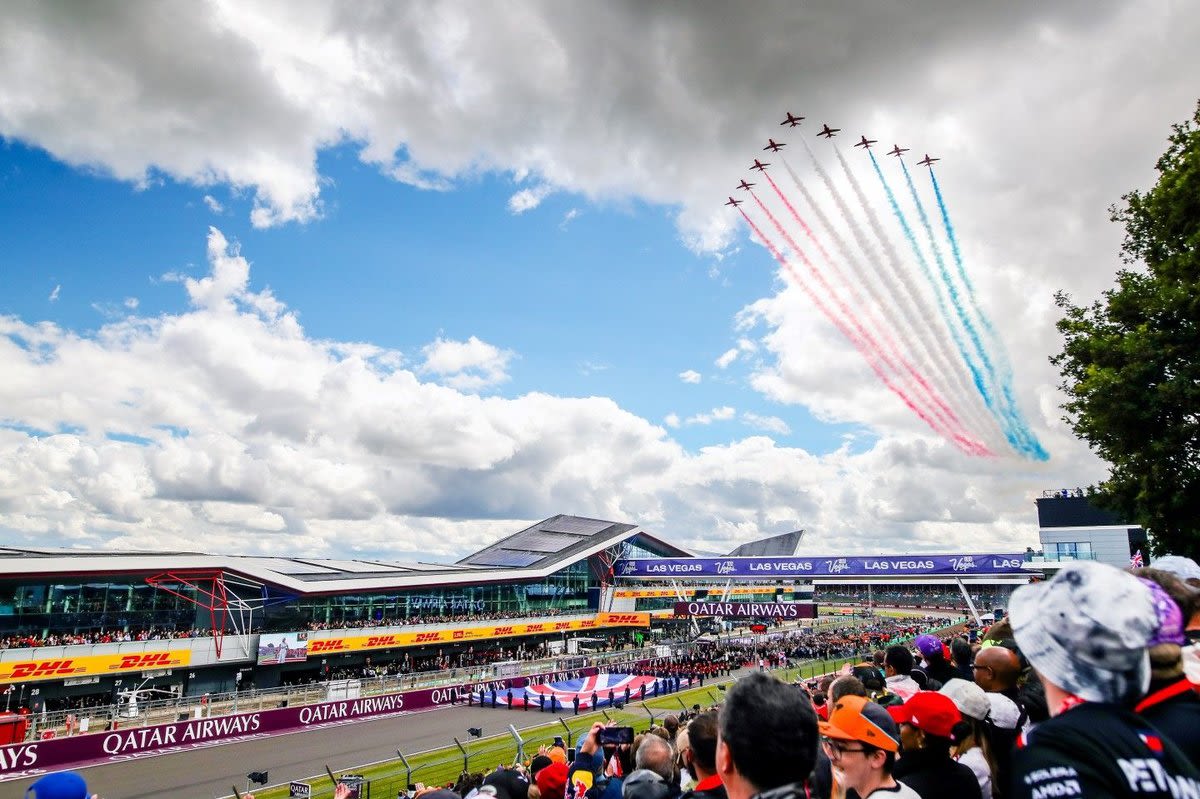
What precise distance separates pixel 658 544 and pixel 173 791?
57215 millimetres

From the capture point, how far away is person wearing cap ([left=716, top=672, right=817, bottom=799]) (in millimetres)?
2555

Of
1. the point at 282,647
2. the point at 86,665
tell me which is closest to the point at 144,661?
the point at 86,665

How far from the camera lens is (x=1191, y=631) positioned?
4.87 meters

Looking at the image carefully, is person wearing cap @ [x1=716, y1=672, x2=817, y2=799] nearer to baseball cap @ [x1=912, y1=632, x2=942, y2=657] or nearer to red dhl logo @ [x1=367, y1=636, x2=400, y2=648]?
baseball cap @ [x1=912, y1=632, x2=942, y2=657]

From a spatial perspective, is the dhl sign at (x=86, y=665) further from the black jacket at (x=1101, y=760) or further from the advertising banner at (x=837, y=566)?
the advertising banner at (x=837, y=566)

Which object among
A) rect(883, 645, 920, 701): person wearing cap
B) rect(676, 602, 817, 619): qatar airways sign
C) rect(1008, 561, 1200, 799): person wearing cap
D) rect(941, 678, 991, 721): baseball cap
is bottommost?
rect(676, 602, 817, 619): qatar airways sign

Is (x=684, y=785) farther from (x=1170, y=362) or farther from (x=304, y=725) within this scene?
(x=304, y=725)

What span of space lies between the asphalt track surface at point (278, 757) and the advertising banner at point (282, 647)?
29.9ft

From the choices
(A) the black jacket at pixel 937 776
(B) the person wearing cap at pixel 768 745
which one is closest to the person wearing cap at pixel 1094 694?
(B) the person wearing cap at pixel 768 745

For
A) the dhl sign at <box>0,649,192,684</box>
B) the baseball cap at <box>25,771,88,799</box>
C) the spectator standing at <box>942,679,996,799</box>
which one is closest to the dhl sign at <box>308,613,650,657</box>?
the dhl sign at <box>0,649,192,684</box>

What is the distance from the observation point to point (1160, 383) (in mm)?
20062

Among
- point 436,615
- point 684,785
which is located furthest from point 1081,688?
point 436,615

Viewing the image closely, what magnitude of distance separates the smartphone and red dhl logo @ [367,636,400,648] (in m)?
39.9

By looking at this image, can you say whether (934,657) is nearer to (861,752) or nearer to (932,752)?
(932,752)
